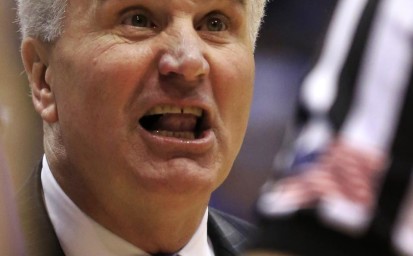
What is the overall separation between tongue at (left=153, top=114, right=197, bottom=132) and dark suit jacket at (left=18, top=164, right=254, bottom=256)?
316mm

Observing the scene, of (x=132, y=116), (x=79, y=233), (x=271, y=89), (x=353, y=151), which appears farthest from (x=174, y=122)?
(x=271, y=89)

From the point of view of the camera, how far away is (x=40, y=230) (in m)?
2.13

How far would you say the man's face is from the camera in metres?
1.99

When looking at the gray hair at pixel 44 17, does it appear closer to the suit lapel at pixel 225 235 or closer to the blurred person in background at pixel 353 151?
the suit lapel at pixel 225 235

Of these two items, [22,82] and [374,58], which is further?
[22,82]

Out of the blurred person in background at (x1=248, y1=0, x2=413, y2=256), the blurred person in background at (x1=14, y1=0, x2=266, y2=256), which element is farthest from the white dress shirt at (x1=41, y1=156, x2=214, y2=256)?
the blurred person in background at (x1=248, y1=0, x2=413, y2=256)

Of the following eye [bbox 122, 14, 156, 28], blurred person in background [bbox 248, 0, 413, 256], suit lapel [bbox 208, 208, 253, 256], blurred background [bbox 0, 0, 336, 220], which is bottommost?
blurred background [bbox 0, 0, 336, 220]

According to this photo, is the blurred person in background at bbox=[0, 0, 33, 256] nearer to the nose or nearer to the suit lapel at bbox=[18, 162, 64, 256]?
the suit lapel at bbox=[18, 162, 64, 256]

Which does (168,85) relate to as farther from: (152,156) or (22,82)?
(22,82)

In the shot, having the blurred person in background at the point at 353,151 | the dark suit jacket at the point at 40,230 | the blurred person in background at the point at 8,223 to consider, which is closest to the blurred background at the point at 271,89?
the dark suit jacket at the point at 40,230

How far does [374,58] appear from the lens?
0.88 metres

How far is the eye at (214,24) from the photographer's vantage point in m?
2.13

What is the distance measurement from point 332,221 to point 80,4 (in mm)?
1363

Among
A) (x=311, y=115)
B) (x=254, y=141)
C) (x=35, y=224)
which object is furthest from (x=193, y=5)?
(x=254, y=141)
